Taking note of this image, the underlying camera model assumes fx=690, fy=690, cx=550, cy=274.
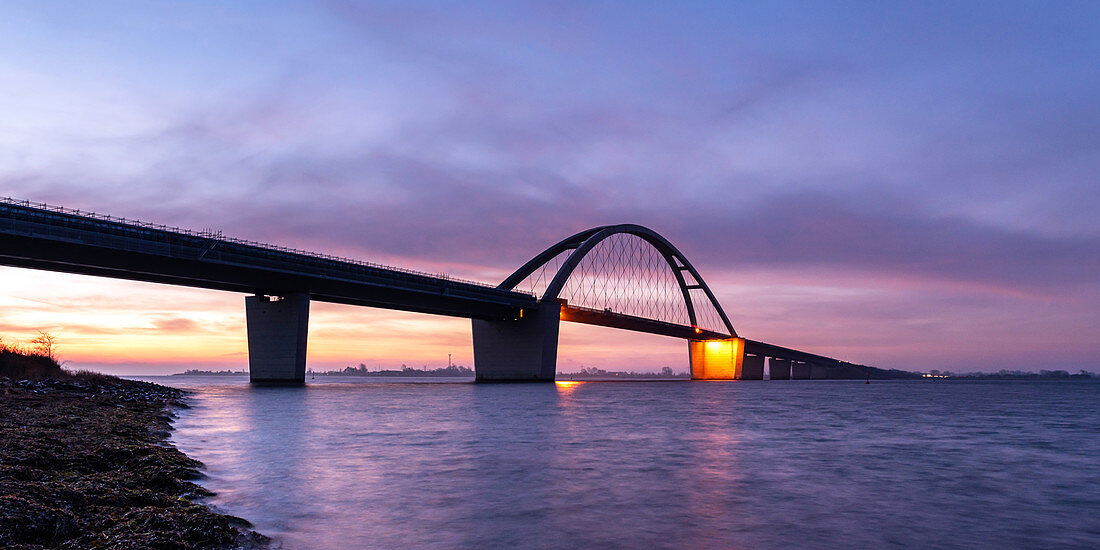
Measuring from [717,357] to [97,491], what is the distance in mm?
170878

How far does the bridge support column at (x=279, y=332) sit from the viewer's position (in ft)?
249

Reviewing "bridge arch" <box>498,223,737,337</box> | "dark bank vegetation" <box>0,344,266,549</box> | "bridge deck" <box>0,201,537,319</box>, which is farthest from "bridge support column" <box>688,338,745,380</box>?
"dark bank vegetation" <box>0,344,266,549</box>

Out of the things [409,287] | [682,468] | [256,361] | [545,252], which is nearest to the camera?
[682,468]

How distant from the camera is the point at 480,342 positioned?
116 m

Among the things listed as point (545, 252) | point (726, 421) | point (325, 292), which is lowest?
point (726, 421)

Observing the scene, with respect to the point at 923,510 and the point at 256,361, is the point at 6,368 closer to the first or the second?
the point at 256,361

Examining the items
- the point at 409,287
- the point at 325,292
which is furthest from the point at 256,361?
the point at 409,287

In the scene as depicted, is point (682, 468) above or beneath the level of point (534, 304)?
beneath

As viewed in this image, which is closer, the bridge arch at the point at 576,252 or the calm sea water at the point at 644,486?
the calm sea water at the point at 644,486

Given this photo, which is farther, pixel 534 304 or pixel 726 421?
pixel 534 304

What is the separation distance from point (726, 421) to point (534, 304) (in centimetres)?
7143

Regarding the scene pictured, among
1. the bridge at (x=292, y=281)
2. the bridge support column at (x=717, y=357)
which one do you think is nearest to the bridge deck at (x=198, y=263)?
the bridge at (x=292, y=281)

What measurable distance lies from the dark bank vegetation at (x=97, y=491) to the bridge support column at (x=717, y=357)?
15807 cm

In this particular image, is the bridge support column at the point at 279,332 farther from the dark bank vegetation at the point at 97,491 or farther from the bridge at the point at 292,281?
the dark bank vegetation at the point at 97,491
